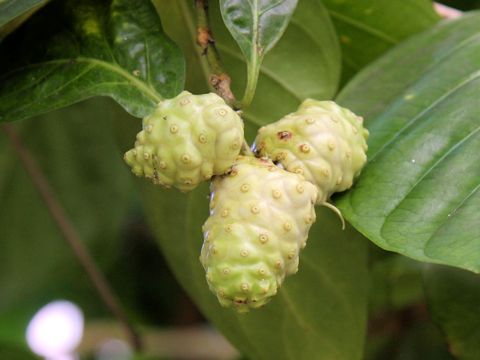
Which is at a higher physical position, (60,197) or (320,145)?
(320,145)

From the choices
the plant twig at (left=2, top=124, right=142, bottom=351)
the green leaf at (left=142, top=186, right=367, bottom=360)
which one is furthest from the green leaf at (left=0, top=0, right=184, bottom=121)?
the plant twig at (left=2, top=124, right=142, bottom=351)

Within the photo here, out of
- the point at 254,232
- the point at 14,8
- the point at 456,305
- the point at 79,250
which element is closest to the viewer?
the point at 254,232

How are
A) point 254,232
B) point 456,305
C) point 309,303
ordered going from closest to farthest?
1. point 254,232
2. point 456,305
3. point 309,303

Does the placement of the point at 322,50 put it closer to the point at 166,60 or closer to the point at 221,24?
the point at 221,24

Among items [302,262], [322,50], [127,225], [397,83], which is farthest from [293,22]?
[127,225]

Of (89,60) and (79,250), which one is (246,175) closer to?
(89,60)

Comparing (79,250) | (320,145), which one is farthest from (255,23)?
(79,250)

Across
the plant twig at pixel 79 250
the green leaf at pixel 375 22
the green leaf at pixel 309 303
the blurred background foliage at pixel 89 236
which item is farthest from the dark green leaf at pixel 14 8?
the blurred background foliage at pixel 89 236

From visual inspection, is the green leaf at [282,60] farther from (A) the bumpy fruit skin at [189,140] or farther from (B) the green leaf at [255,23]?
(A) the bumpy fruit skin at [189,140]
